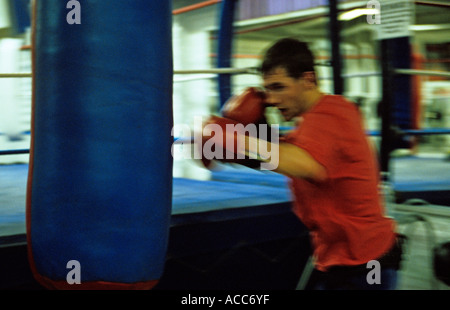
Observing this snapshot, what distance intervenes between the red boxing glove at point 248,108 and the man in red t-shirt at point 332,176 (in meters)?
0.22

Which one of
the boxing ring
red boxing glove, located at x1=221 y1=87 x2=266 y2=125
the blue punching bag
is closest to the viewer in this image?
the blue punching bag

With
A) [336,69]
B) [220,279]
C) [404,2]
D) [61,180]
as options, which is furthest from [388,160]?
[61,180]

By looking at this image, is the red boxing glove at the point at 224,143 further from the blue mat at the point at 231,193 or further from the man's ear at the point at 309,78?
the blue mat at the point at 231,193

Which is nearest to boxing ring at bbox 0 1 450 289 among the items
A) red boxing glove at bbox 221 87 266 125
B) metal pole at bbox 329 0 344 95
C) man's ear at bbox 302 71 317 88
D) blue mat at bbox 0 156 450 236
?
blue mat at bbox 0 156 450 236

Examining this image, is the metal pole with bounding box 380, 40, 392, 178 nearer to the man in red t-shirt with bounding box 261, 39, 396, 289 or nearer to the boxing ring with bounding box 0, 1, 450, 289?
the boxing ring with bounding box 0, 1, 450, 289

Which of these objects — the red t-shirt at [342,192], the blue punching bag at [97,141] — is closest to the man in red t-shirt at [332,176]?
the red t-shirt at [342,192]

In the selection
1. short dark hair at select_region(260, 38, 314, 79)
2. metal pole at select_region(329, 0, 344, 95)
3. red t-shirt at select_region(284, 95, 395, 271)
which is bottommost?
red t-shirt at select_region(284, 95, 395, 271)

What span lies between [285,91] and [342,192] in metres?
0.31

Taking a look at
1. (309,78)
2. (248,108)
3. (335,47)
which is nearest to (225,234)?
(248,108)

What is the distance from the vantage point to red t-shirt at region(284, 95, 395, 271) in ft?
4.14

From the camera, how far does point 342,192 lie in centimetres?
133

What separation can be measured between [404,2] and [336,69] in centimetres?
42

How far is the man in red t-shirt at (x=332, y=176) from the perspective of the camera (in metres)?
1.26

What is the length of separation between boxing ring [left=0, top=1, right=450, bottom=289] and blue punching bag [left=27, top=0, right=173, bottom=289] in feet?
1.46
